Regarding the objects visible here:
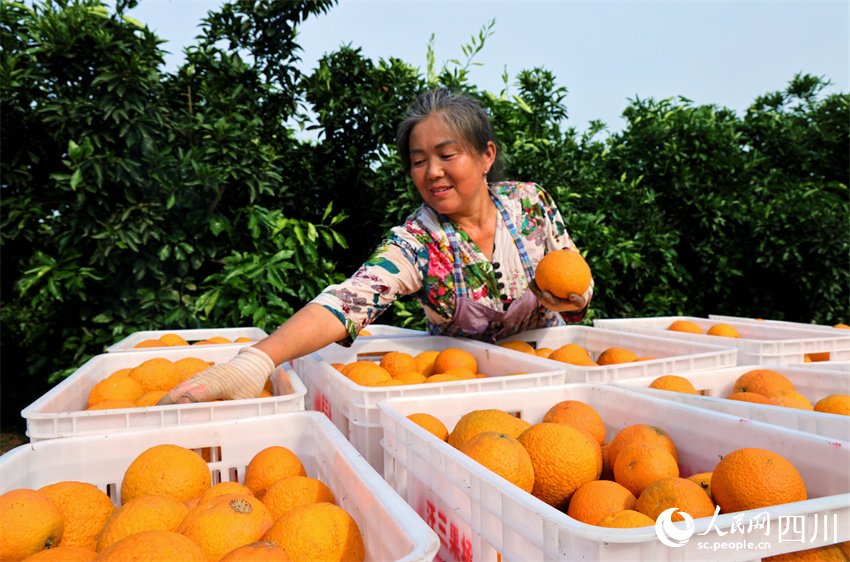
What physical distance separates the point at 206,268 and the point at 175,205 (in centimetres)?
58

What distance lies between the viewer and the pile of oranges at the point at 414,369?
5.86 feet

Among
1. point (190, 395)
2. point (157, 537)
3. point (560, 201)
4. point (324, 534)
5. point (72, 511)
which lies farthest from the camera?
point (560, 201)

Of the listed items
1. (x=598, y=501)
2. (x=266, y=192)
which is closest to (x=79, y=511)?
(x=598, y=501)

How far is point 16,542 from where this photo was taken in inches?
37.8

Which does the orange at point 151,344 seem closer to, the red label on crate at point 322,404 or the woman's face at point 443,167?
the red label on crate at point 322,404

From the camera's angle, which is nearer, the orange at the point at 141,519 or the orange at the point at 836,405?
the orange at the point at 141,519

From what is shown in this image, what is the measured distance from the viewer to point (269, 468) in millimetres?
1270

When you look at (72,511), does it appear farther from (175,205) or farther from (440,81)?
(440,81)

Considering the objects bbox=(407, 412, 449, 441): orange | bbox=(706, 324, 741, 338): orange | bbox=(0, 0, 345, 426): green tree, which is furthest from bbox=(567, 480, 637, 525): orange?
bbox=(0, 0, 345, 426): green tree

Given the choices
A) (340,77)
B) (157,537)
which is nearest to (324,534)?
(157,537)

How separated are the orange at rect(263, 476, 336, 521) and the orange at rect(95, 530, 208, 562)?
11.0 inches

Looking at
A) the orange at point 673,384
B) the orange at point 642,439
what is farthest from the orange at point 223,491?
the orange at point 673,384

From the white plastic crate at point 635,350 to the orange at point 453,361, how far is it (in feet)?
1.42

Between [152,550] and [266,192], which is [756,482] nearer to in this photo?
[152,550]
